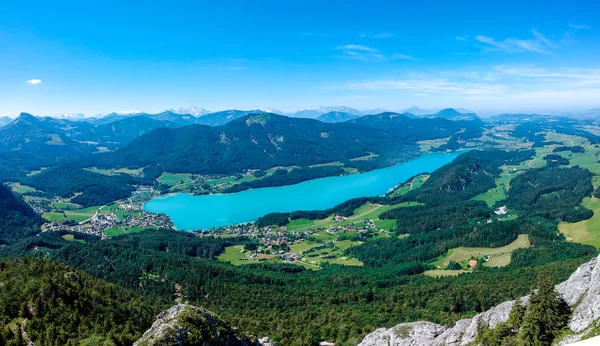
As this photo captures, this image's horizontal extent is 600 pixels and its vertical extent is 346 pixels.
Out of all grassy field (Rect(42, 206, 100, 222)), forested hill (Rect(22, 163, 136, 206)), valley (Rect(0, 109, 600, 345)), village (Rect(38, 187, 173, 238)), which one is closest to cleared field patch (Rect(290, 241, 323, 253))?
valley (Rect(0, 109, 600, 345))

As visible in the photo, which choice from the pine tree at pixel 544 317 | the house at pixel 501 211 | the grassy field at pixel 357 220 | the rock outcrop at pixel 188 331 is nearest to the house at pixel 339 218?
the grassy field at pixel 357 220

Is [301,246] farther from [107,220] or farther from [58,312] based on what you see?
[107,220]

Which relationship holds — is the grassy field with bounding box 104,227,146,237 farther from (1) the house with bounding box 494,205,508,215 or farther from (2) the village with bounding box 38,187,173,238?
(1) the house with bounding box 494,205,508,215

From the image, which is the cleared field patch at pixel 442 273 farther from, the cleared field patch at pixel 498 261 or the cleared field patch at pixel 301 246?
the cleared field patch at pixel 301 246

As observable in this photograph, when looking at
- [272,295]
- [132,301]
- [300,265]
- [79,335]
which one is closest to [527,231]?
[300,265]

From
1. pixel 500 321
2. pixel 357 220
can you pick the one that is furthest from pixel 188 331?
pixel 357 220

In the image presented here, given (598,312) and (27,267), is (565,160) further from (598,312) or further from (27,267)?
(27,267)
